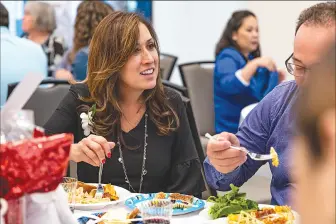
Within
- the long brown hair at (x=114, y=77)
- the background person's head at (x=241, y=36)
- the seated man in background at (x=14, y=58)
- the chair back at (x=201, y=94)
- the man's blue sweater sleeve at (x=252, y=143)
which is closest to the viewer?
the man's blue sweater sleeve at (x=252, y=143)

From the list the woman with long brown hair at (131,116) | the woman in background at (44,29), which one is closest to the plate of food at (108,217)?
the woman with long brown hair at (131,116)

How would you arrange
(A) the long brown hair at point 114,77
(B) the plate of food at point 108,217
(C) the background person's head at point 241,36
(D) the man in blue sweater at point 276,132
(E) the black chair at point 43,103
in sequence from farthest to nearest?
(C) the background person's head at point 241,36 → (E) the black chair at point 43,103 → (A) the long brown hair at point 114,77 → (D) the man in blue sweater at point 276,132 → (B) the plate of food at point 108,217

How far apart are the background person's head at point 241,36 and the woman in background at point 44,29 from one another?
171 cm

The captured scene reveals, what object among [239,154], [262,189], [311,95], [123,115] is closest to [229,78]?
[262,189]

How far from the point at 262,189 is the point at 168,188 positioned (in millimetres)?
1024

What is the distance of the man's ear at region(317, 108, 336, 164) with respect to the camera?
59cm

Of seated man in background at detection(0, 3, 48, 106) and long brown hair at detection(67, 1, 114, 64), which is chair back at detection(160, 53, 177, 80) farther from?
seated man in background at detection(0, 3, 48, 106)

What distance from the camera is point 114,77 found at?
96.6 inches

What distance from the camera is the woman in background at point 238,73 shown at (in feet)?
15.0

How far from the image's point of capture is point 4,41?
13.8 ft

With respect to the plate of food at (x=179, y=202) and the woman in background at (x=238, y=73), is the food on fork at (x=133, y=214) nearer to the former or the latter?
the plate of food at (x=179, y=202)

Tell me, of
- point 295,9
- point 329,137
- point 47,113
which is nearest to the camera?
point 329,137

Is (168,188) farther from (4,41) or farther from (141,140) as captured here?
(4,41)

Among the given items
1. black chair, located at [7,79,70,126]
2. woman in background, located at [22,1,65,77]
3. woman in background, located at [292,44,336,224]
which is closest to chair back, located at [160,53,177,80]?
woman in background, located at [22,1,65,77]
